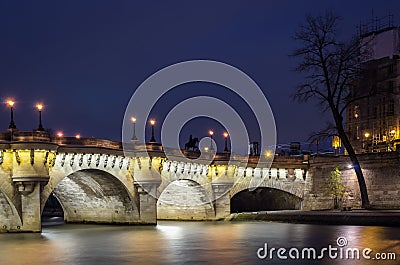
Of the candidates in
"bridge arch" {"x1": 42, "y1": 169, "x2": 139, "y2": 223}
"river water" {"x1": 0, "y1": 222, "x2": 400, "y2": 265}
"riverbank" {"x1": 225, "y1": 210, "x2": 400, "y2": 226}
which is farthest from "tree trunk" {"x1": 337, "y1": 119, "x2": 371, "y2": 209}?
"bridge arch" {"x1": 42, "y1": 169, "x2": 139, "y2": 223}

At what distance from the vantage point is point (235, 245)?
123 ft

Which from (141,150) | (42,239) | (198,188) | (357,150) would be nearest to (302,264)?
(42,239)

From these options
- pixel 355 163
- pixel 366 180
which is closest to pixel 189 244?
pixel 355 163

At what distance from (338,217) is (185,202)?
19.4m

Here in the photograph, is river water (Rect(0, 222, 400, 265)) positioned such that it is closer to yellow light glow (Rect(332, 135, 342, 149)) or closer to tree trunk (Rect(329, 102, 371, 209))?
tree trunk (Rect(329, 102, 371, 209))

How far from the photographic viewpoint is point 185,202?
6550cm

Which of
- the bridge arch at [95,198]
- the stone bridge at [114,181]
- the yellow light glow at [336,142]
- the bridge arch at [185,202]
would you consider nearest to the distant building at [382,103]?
the yellow light glow at [336,142]

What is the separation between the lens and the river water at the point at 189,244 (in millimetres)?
31203

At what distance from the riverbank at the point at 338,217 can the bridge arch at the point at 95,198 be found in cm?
1156

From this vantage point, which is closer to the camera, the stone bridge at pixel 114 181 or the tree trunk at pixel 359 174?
the stone bridge at pixel 114 181

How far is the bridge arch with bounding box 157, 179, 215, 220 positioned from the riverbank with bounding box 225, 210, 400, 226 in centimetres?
356

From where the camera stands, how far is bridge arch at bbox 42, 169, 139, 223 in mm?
54666

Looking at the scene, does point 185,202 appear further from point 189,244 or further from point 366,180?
point 189,244

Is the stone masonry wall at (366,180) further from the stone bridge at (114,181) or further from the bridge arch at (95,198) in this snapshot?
the bridge arch at (95,198)
